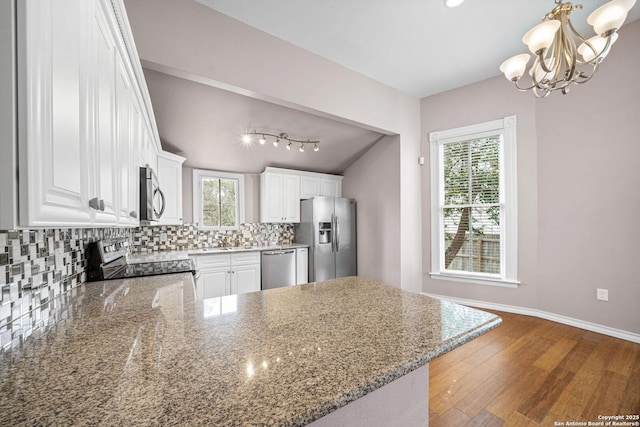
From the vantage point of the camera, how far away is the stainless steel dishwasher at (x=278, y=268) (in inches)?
159

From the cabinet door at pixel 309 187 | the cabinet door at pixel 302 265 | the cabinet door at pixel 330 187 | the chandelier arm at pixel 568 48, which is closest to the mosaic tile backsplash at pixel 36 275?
the cabinet door at pixel 302 265

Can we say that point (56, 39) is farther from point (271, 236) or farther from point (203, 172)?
point (271, 236)

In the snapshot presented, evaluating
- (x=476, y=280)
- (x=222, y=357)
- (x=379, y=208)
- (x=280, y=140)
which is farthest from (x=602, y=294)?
(x=280, y=140)

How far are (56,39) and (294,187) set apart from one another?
396 cm

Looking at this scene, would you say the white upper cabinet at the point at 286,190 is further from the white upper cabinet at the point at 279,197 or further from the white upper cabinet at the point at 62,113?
the white upper cabinet at the point at 62,113

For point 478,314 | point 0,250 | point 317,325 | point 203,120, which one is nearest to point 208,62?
point 203,120

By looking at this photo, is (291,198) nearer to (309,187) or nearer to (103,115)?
(309,187)

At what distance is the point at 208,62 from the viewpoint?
2.37m

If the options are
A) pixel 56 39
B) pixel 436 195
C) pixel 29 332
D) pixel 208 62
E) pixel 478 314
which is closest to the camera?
pixel 56 39

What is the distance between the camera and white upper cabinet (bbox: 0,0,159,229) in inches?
21.4

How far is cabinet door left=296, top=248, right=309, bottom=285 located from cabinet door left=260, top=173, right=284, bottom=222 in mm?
672

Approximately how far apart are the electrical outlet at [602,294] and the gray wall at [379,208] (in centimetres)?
212

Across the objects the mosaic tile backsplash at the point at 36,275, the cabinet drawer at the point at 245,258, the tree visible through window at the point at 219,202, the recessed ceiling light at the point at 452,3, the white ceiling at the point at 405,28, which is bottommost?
the cabinet drawer at the point at 245,258

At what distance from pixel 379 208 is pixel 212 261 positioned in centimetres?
260
